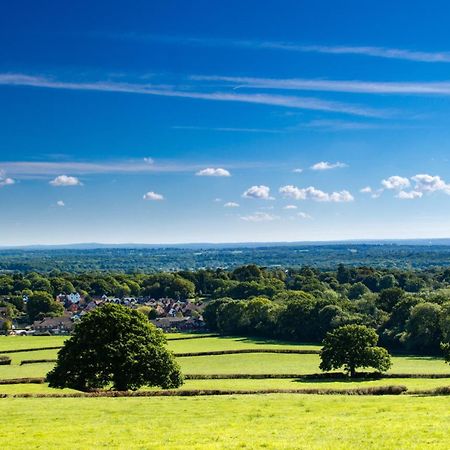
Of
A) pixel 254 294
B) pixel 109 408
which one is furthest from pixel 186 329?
pixel 109 408

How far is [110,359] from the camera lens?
46.8 metres

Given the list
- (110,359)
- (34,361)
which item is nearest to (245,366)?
(110,359)

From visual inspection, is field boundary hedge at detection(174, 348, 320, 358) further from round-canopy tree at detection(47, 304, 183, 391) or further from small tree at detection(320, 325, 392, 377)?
round-canopy tree at detection(47, 304, 183, 391)

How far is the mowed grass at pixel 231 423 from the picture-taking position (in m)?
23.0

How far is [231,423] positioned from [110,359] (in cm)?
2134

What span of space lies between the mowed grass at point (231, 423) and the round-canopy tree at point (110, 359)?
858 cm

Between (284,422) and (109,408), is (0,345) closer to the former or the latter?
(109,408)

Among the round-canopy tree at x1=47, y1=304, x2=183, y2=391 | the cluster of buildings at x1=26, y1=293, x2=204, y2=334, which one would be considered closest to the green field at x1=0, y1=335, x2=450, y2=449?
the round-canopy tree at x1=47, y1=304, x2=183, y2=391

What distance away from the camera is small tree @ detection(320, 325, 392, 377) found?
2365 inches

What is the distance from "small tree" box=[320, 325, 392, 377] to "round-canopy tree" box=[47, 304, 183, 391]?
20343 mm

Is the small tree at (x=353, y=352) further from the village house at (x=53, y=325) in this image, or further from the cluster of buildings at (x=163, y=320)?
the village house at (x=53, y=325)

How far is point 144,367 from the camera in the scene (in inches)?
1861

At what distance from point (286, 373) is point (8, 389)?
29513 millimetres

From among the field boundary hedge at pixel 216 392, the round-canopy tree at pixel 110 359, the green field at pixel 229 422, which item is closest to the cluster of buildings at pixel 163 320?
the round-canopy tree at pixel 110 359
